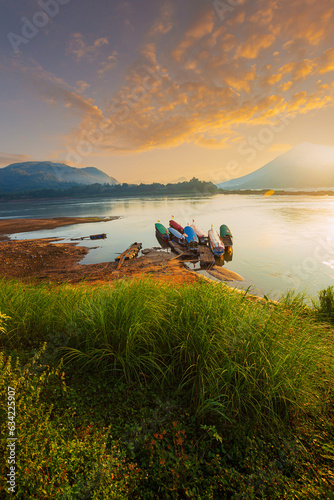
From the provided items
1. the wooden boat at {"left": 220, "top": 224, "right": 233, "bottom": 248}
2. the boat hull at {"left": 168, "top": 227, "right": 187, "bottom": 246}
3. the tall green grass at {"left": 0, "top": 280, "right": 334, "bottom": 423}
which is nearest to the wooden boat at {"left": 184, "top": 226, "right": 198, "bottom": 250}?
the boat hull at {"left": 168, "top": 227, "right": 187, "bottom": 246}

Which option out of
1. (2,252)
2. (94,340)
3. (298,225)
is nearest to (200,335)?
(94,340)

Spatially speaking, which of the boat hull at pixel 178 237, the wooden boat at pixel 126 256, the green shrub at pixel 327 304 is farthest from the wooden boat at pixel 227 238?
the green shrub at pixel 327 304

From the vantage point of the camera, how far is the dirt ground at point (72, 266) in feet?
47.9

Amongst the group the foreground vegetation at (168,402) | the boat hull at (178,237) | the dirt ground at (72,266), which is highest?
the foreground vegetation at (168,402)

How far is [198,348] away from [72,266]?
16.7 meters

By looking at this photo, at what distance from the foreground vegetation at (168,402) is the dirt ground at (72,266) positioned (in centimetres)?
825

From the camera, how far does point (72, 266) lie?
17.8 metres

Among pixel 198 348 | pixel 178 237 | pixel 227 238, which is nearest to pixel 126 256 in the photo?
pixel 178 237

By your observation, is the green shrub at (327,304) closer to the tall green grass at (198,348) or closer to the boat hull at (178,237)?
the tall green grass at (198,348)

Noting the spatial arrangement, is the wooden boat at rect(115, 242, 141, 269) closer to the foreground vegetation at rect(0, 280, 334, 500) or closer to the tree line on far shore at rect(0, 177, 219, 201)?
the foreground vegetation at rect(0, 280, 334, 500)

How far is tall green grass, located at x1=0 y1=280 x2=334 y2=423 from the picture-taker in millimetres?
3119

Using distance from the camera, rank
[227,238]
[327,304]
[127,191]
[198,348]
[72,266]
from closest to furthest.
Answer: [198,348] → [327,304] → [72,266] → [227,238] → [127,191]

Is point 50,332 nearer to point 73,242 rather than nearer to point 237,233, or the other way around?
point 73,242

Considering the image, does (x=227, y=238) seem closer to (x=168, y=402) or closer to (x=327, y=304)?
(x=327, y=304)
